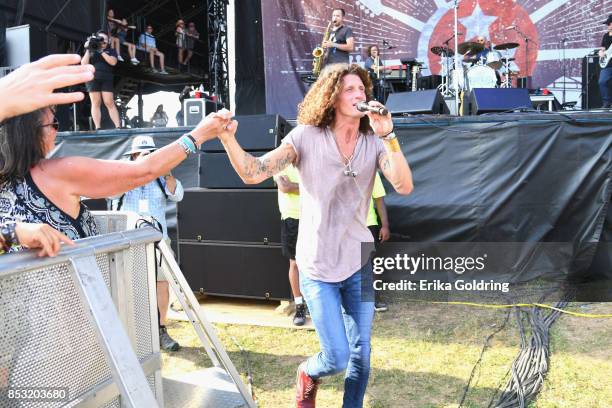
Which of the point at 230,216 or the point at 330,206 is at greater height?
the point at 330,206

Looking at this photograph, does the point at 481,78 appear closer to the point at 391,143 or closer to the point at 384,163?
the point at 384,163

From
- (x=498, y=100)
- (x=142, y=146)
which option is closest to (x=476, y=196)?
(x=498, y=100)

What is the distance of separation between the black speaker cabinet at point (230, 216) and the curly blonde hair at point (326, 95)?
269cm

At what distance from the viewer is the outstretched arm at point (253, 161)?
2438 mm

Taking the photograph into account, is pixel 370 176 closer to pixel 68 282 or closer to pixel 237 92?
pixel 68 282

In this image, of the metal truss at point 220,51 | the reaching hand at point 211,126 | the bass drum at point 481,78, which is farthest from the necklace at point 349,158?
the metal truss at point 220,51

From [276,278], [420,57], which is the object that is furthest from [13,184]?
[420,57]

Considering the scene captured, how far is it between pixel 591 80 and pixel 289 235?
7223mm

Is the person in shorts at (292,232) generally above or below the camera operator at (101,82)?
below

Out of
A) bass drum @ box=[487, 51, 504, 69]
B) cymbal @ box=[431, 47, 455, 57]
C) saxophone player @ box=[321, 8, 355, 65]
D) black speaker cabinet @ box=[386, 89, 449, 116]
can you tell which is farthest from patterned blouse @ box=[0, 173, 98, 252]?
bass drum @ box=[487, 51, 504, 69]

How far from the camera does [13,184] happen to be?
5.96 ft

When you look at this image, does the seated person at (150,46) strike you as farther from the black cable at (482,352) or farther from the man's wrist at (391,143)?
the man's wrist at (391,143)

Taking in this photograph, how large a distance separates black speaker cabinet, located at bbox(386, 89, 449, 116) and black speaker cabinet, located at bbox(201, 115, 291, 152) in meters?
1.79

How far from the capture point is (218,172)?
19.0 feet
